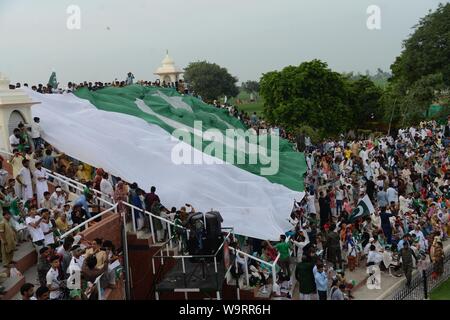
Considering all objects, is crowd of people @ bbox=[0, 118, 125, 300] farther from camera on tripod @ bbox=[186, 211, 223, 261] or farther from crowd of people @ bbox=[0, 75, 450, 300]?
camera on tripod @ bbox=[186, 211, 223, 261]

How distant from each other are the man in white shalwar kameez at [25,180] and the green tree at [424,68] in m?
32.5

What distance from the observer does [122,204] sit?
471 inches

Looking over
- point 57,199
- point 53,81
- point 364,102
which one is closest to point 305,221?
point 57,199

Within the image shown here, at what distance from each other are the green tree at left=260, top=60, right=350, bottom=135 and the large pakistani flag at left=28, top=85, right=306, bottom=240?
25.7 meters

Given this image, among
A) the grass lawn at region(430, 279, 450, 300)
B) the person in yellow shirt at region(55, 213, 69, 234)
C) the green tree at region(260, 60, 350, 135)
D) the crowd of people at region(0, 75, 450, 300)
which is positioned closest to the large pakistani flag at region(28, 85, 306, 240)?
the crowd of people at region(0, 75, 450, 300)

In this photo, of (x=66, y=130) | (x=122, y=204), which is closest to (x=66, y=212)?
(x=122, y=204)

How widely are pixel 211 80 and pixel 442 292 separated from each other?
7296 cm

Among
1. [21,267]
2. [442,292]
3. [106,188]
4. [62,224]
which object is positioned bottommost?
[442,292]

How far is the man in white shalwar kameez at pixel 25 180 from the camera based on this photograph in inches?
442

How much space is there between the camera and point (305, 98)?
152 feet

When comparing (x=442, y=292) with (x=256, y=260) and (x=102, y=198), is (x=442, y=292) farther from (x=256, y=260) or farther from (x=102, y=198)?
(x=102, y=198)

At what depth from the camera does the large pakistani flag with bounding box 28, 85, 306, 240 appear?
44.4 feet

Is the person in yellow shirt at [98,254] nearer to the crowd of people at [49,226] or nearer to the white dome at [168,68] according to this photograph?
the crowd of people at [49,226]

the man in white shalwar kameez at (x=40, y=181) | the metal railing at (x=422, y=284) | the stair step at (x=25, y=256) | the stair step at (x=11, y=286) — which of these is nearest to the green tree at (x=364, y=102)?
the metal railing at (x=422, y=284)
